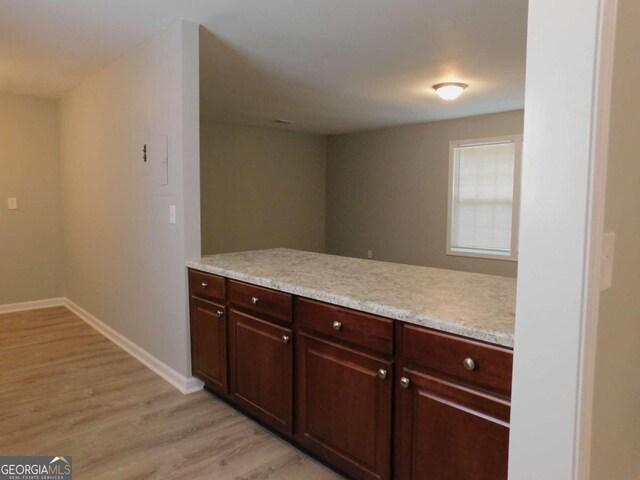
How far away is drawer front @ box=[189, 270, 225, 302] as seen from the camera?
252 centimetres

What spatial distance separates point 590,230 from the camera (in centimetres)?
84

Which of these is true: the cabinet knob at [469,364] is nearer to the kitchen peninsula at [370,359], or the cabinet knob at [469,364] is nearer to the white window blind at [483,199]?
the kitchen peninsula at [370,359]

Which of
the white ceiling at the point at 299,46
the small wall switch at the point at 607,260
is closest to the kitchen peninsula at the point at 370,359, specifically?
the small wall switch at the point at 607,260

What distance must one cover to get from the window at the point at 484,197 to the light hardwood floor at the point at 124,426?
428cm

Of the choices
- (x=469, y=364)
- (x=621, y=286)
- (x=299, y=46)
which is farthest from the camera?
(x=299, y=46)

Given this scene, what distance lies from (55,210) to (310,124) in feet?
11.5

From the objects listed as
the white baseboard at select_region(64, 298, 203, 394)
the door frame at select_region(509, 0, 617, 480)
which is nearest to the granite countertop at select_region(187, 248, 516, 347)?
the door frame at select_region(509, 0, 617, 480)

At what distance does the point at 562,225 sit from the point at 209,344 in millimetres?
2218

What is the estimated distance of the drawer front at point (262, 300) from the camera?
2.06m

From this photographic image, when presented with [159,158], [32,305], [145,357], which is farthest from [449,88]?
[32,305]

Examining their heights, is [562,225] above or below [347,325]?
Result: above

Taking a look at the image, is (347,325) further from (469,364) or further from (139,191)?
(139,191)

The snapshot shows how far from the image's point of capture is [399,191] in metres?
6.65

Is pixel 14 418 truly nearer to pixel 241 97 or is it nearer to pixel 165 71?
pixel 165 71
